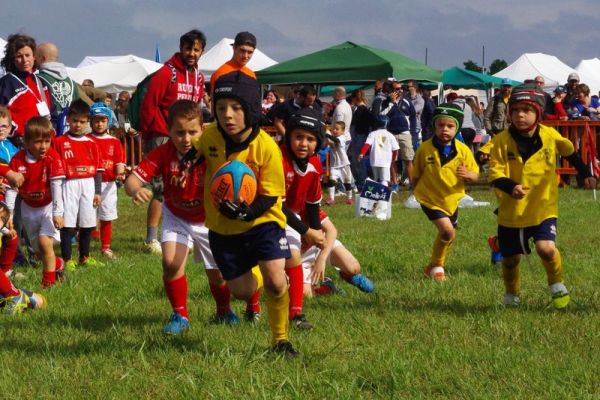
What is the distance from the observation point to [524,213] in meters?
7.27

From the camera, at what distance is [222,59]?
115ft

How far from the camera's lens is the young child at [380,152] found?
18.2 metres

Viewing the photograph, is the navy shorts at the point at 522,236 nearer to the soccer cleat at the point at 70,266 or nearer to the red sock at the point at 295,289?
the red sock at the point at 295,289

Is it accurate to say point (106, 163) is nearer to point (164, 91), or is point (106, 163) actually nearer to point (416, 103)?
point (164, 91)

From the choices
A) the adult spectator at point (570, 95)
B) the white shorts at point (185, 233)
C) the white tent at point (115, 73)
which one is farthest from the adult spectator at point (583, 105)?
the white tent at point (115, 73)

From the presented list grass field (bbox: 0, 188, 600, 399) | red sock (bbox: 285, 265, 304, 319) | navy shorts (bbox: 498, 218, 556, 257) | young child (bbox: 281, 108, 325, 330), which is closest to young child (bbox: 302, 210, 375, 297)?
grass field (bbox: 0, 188, 600, 399)

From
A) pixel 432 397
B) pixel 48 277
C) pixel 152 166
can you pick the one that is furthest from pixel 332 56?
pixel 432 397

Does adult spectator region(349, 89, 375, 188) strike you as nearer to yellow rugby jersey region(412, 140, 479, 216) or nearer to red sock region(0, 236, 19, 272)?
yellow rugby jersey region(412, 140, 479, 216)

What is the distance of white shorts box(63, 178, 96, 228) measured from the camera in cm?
974

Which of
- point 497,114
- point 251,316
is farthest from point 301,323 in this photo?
point 497,114

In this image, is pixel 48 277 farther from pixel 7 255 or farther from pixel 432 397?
pixel 432 397

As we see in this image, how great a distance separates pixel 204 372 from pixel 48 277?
3941mm

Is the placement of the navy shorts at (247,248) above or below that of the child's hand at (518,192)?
below

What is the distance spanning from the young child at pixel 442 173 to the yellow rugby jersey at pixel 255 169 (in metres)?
3.60
